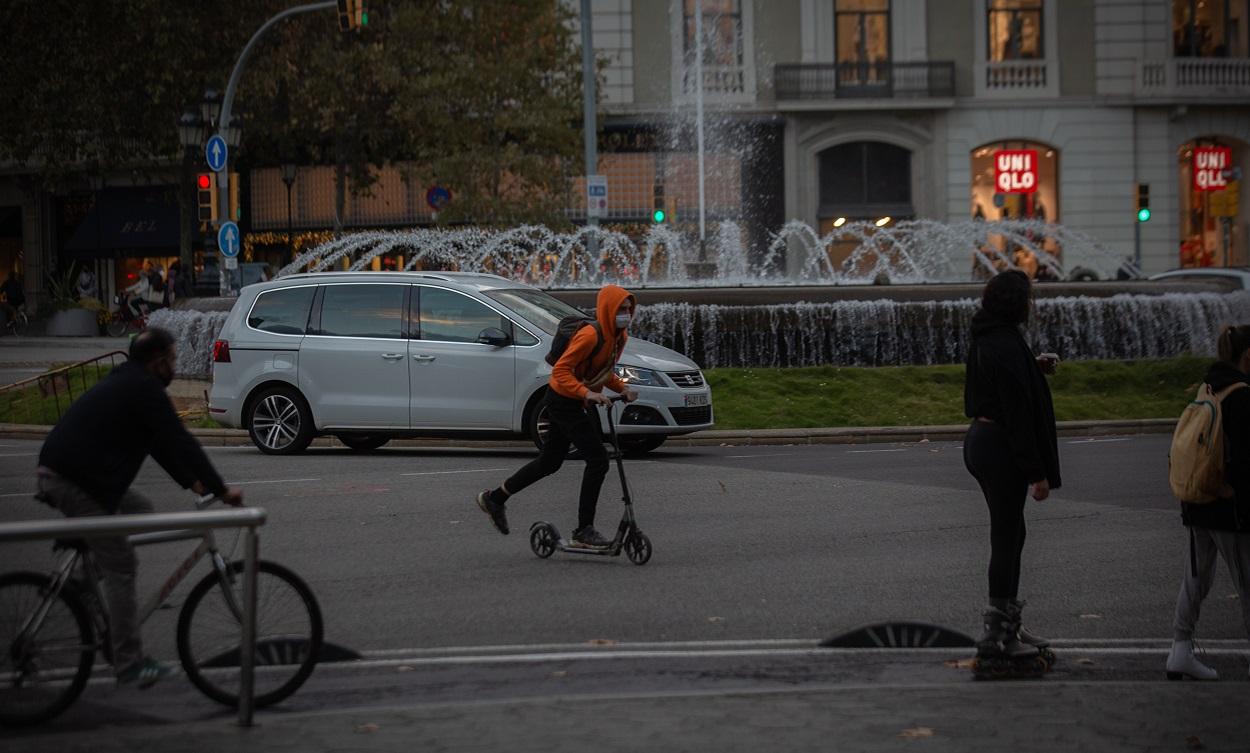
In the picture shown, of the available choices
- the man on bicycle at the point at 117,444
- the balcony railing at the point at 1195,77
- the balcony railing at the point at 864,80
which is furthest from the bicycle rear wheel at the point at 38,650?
the balcony railing at the point at 1195,77

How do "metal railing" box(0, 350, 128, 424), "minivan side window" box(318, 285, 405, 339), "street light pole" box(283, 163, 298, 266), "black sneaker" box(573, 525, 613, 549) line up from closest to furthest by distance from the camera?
"black sneaker" box(573, 525, 613, 549)
"minivan side window" box(318, 285, 405, 339)
"metal railing" box(0, 350, 128, 424)
"street light pole" box(283, 163, 298, 266)

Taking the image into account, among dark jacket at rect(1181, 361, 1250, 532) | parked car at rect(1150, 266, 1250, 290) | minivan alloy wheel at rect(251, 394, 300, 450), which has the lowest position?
minivan alloy wheel at rect(251, 394, 300, 450)

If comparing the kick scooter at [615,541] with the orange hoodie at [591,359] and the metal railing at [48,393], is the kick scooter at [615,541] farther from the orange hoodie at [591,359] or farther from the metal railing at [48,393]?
the metal railing at [48,393]

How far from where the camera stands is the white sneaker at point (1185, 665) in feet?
22.6

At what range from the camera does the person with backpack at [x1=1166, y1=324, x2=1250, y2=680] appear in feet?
22.4

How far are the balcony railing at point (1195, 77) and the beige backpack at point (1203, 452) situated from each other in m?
39.2

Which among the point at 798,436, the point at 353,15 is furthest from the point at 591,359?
the point at 353,15

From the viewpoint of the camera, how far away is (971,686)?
6.43m

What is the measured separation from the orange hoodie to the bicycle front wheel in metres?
3.69

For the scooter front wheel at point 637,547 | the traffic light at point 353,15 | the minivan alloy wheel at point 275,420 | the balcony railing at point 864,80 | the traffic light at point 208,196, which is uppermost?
the balcony railing at point 864,80

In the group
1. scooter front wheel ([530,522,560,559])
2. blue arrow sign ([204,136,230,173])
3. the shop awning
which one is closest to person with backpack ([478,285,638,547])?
scooter front wheel ([530,522,560,559])

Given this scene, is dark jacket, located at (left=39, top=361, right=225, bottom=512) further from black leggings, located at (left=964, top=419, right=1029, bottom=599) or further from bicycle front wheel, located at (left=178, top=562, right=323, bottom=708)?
black leggings, located at (left=964, top=419, right=1029, bottom=599)

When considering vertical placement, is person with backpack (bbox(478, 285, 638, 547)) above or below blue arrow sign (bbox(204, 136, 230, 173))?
below

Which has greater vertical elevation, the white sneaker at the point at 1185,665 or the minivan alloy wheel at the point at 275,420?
the minivan alloy wheel at the point at 275,420
